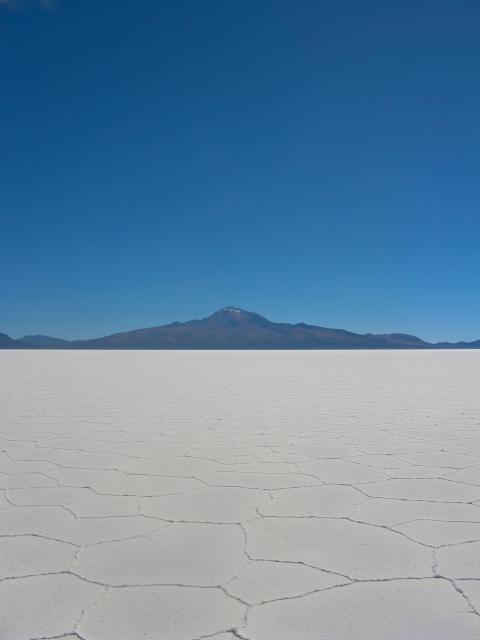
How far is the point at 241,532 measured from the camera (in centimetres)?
165

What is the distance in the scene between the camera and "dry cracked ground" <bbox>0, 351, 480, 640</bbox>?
1.14m

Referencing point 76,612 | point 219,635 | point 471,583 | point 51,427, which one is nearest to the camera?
point 219,635

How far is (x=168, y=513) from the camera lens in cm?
184

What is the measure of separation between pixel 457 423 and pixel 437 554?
250cm

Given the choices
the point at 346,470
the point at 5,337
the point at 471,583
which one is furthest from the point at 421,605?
the point at 5,337

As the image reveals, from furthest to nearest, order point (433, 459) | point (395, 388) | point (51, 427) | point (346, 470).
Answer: point (395, 388) < point (51, 427) < point (433, 459) < point (346, 470)

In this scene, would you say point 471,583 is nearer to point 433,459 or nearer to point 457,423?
point 433,459

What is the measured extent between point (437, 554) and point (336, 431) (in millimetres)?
1992

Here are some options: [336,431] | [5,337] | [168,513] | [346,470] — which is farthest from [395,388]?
[5,337]

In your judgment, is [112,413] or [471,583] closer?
[471,583]

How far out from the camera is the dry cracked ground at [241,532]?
1142mm

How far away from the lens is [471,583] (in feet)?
4.22

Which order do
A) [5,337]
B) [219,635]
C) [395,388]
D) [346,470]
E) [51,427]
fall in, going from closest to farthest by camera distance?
[219,635], [346,470], [51,427], [395,388], [5,337]

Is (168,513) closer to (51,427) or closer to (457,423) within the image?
(51,427)
